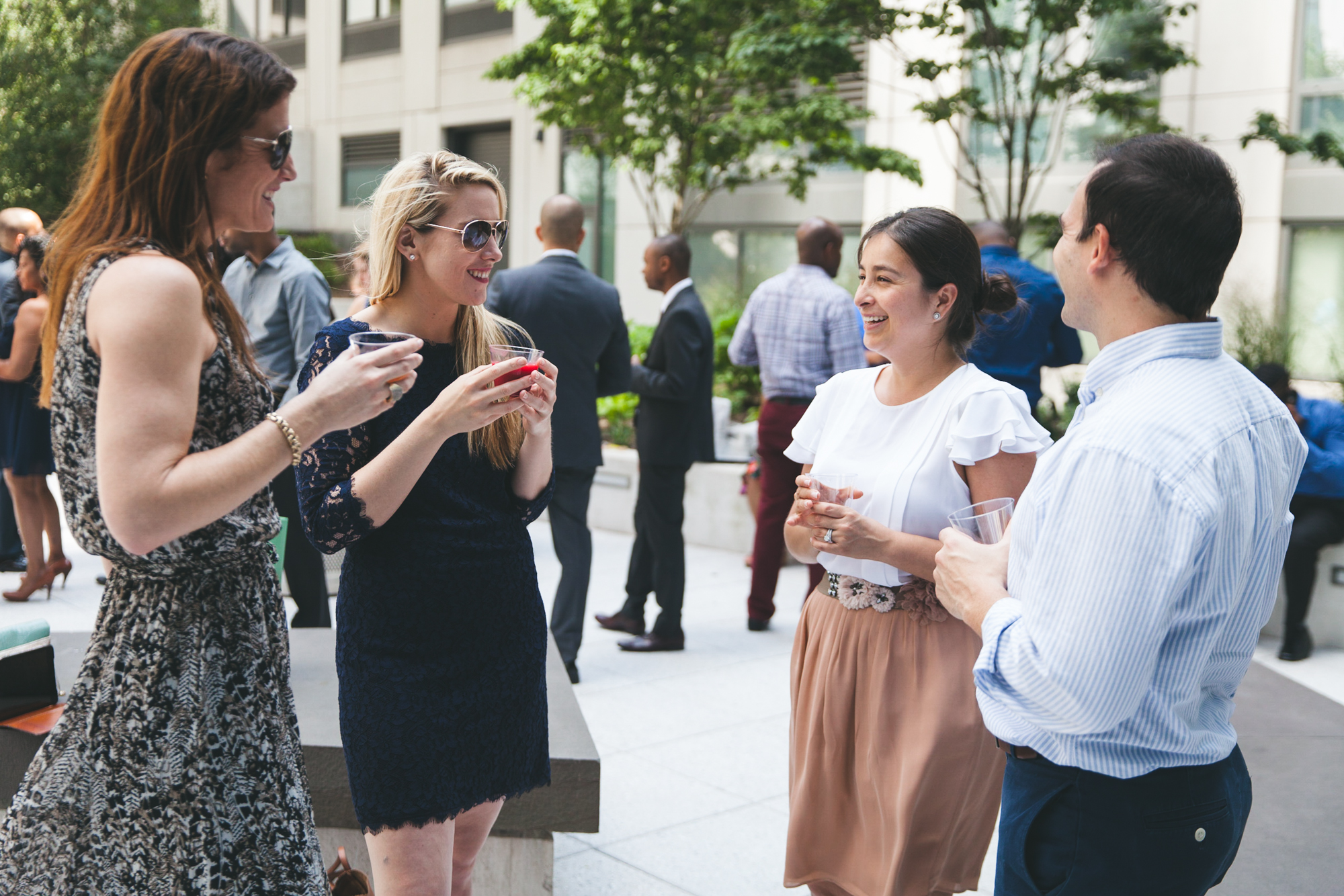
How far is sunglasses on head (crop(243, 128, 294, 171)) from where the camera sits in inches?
69.2

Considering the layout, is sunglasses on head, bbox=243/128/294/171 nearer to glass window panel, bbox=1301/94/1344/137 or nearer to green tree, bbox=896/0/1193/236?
green tree, bbox=896/0/1193/236

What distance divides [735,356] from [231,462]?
5.32 meters

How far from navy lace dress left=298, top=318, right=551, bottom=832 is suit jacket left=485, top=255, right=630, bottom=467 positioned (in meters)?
3.18

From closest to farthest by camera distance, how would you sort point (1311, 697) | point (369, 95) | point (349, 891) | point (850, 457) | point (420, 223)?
point (420, 223) → point (349, 891) → point (850, 457) → point (1311, 697) → point (369, 95)

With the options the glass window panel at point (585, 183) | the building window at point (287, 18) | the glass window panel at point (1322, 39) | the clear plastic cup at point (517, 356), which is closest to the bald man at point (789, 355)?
the clear plastic cup at point (517, 356)

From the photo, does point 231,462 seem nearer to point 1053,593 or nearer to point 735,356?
point 1053,593

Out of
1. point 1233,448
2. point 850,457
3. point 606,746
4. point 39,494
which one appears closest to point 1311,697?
point 606,746

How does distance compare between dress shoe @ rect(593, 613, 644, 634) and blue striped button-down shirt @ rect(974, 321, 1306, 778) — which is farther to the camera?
dress shoe @ rect(593, 613, 644, 634)

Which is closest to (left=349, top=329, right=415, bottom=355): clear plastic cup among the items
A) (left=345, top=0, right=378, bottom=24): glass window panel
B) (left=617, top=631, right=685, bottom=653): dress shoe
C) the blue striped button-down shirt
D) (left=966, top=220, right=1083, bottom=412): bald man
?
the blue striped button-down shirt

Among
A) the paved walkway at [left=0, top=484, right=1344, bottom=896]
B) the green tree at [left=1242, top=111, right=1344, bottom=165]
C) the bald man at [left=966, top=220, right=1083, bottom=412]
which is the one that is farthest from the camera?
the green tree at [left=1242, top=111, right=1344, bottom=165]

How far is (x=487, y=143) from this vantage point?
18.6m

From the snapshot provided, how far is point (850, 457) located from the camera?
2.67 m

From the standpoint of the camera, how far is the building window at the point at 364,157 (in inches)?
798

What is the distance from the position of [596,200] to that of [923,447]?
1469cm
